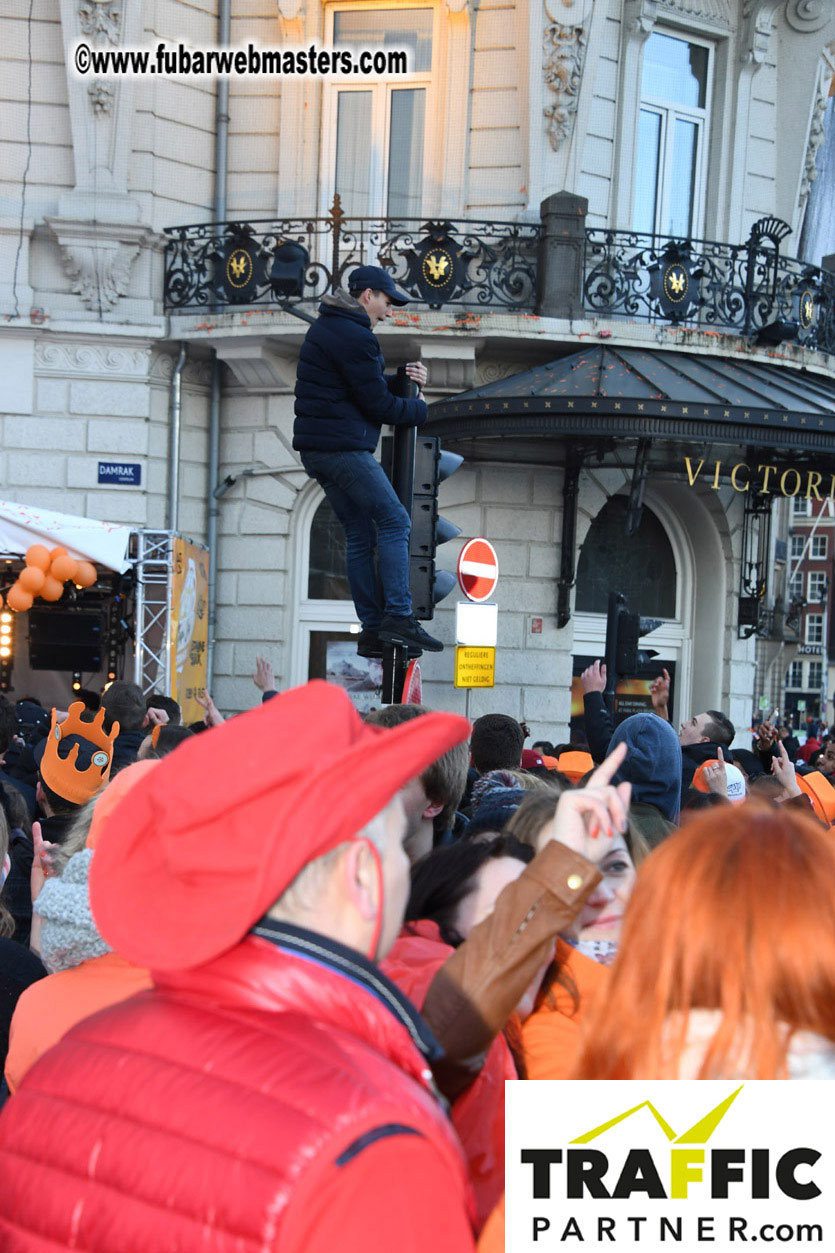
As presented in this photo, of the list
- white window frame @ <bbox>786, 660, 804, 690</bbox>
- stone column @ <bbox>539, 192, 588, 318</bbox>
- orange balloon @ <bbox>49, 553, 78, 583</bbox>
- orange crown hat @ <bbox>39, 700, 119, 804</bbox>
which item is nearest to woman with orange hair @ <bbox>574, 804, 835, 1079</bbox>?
orange crown hat @ <bbox>39, 700, 119, 804</bbox>

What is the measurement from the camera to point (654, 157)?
14.1 metres

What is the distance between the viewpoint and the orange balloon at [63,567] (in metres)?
10.4

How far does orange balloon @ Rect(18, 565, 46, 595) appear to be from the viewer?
1034cm

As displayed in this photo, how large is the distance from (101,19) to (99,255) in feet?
7.65

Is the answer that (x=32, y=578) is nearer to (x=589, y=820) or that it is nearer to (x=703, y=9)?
(x=589, y=820)

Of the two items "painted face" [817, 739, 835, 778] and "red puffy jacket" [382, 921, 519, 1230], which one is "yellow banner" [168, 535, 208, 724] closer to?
"painted face" [817, 739, 835, 778]

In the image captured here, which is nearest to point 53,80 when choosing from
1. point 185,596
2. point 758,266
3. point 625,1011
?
point 185,596

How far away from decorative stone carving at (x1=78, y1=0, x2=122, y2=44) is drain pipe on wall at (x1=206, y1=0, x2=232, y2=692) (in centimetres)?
113

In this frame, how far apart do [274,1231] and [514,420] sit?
11070mm

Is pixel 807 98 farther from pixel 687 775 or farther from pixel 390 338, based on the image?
pixel 687 775

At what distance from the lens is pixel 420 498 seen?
247 inches

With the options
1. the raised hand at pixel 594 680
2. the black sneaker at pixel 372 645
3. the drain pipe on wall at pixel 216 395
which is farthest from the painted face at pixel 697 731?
the drain pipe on wall at pixel 216 395

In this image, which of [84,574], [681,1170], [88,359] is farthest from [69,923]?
[88,359]

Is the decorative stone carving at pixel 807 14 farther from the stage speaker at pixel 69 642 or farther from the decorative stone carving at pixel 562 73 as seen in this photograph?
the stage speaker at pixel 69 642
